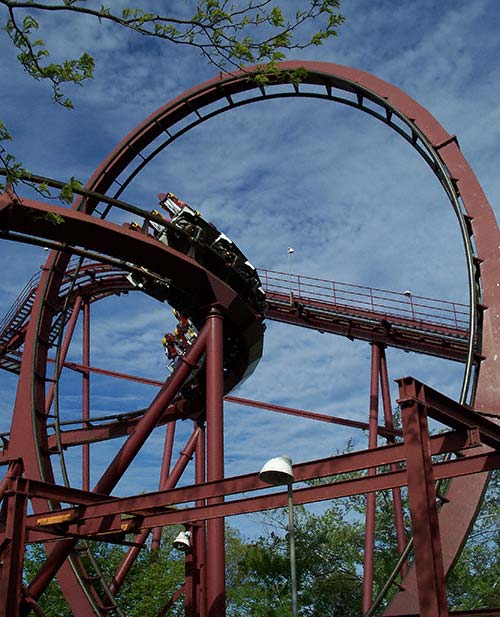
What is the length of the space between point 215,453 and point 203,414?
4.91 meters

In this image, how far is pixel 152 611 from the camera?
57.9 ft

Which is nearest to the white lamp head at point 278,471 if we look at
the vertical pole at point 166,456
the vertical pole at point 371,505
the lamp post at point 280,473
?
the lamp post at point 280,473

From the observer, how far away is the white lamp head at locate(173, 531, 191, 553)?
10.1m

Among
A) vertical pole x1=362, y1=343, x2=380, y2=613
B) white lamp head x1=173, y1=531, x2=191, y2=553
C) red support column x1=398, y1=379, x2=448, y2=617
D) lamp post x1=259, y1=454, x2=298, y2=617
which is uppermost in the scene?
vertical pole x1=362, y1=343, x2=380, y2=613

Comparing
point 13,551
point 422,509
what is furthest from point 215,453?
point 422,509

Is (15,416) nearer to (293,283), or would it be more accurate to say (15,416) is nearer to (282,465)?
(282,465)

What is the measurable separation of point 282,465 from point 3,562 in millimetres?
3484

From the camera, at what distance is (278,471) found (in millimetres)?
6887

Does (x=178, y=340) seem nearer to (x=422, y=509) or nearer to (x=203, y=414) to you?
(x=203, y=414)

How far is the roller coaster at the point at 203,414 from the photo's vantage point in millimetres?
6727

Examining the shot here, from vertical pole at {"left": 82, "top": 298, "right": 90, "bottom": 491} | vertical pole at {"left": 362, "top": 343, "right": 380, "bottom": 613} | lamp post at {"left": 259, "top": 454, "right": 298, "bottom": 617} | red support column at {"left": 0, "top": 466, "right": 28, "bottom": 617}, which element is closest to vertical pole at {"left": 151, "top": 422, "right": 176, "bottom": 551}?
vertical pole at {"left": 82, "top": 298, "right": 90, "bottom": 491}

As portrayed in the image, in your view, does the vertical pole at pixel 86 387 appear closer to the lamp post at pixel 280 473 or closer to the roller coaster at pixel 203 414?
the roller coaster at pixel 203 414

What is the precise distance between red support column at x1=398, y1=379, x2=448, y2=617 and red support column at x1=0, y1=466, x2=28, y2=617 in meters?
4.54

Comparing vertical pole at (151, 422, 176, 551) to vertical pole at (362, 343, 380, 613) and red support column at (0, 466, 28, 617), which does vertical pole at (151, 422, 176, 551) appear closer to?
vertical pole at (362, 343, 380, 613)
